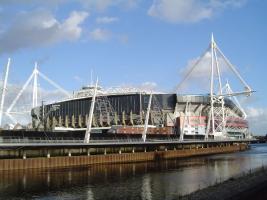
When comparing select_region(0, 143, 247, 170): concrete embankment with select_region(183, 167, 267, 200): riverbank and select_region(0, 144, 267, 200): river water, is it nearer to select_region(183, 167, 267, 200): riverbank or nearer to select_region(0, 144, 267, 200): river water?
select_region(0, 144, 267, 200): river water

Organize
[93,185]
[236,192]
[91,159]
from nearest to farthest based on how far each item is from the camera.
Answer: [236,192] < [93,185] < [91,159]

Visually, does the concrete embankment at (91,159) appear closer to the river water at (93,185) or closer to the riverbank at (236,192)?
the river water at (93,185)

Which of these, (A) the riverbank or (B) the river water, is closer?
(A) the riverbank

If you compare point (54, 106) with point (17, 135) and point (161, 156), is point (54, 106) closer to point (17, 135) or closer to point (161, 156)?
point (161, 156)

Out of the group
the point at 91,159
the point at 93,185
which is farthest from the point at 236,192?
the point at 91,159

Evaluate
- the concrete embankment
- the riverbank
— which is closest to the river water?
the riverbank

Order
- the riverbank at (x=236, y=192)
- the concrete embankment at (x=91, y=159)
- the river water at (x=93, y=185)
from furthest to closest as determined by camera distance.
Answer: the concrete embankment at (x=91, y=159) → the river water at (x=93, y=185) → the riverbank at (x=236, y=192)

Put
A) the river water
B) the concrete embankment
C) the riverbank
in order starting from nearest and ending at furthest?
the riverbank → the river water → the concrete embankment

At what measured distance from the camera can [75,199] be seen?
40.4 metres

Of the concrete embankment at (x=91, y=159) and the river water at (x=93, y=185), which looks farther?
the concrete embankment at (x=91, y=159)

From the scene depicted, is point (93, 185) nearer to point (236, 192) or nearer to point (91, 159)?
point (236, 192)

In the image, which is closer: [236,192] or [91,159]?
[236,192]

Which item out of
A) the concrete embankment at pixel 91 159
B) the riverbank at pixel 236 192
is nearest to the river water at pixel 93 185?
the riverbank at pixel 236 192

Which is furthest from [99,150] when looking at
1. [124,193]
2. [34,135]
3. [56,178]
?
[124,193]
